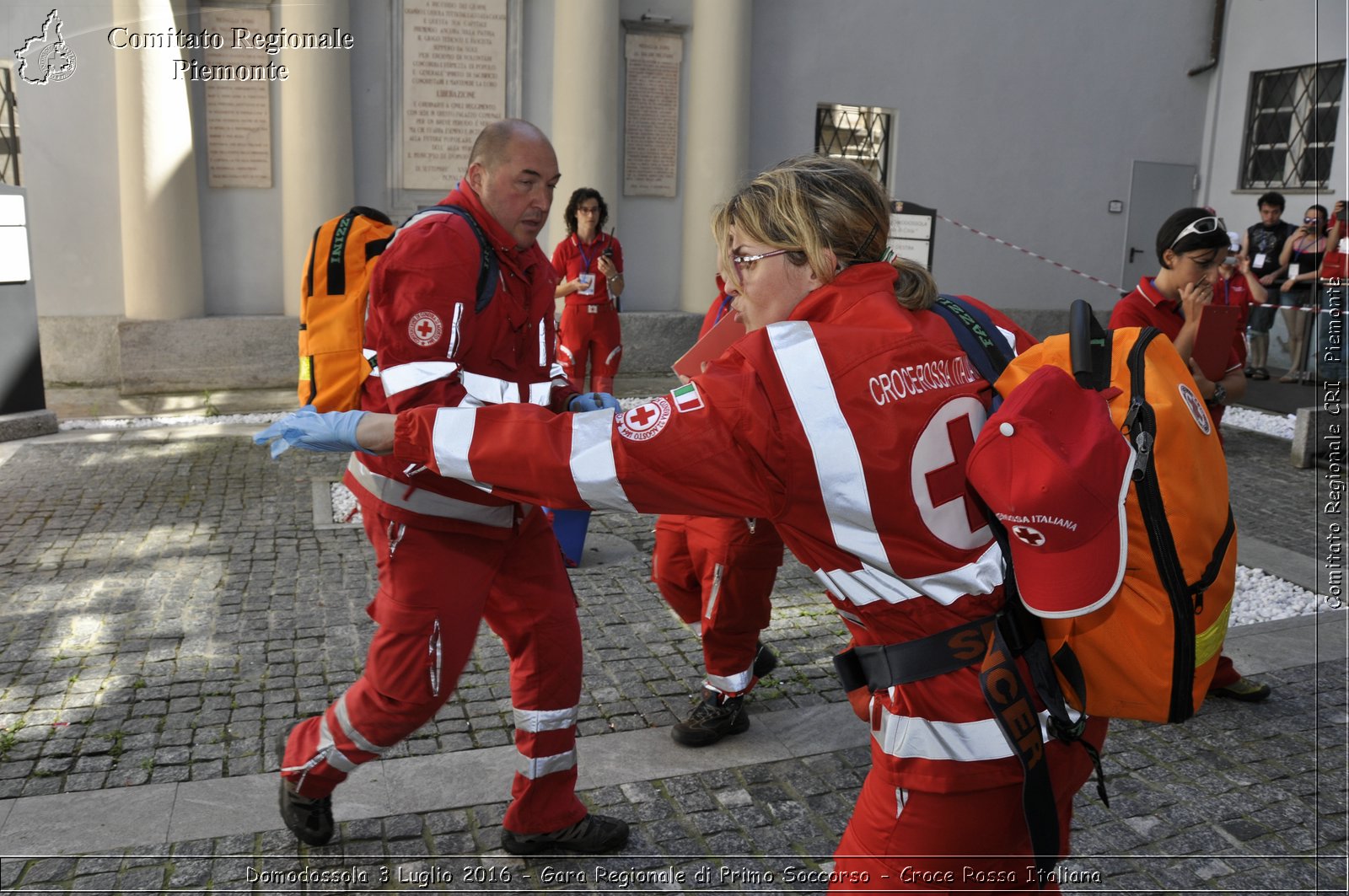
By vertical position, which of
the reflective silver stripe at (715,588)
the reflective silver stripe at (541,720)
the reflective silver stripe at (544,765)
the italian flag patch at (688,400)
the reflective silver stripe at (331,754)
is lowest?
the reflective silver stripe at (544,765)

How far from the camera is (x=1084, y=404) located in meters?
1.62

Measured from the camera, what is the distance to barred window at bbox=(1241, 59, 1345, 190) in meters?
14.6

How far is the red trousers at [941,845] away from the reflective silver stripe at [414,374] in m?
1.59

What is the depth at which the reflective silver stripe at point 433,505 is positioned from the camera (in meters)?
3.01

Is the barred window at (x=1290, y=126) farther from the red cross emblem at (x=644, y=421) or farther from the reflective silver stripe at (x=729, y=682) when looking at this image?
the red cross emblem at (x=644, y=421)

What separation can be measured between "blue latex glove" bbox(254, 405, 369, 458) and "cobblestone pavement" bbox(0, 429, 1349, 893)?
1566 mm

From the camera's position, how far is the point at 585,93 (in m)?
11.8

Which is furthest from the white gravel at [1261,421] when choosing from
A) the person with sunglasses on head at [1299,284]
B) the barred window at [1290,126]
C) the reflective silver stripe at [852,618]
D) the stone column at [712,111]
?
the reflective silver stripe at [852,618]

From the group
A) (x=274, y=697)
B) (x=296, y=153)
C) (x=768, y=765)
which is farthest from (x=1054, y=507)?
(x=296, y=153)

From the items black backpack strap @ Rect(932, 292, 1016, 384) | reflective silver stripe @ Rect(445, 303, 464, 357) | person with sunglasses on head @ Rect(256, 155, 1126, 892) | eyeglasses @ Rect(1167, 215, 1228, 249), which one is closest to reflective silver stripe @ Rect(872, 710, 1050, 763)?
person with sunglasses on head @ Rect(256, 155, 1126, 892)

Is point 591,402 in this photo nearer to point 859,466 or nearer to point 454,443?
point 454,443

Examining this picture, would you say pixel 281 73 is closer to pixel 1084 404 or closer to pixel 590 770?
pixel 590 770

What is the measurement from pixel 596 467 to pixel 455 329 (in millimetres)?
1344

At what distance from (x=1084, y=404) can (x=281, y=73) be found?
11.1 m
